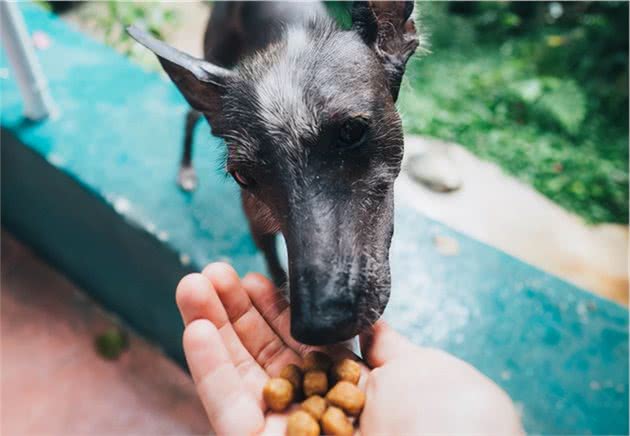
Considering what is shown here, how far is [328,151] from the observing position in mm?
1303

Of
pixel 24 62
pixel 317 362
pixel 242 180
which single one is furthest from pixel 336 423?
pixel 24 62

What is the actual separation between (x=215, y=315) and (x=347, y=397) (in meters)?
0.41

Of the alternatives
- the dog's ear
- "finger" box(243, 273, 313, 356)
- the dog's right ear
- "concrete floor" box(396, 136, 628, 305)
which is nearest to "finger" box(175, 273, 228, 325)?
"finger" box(243, 273, 313, 356)

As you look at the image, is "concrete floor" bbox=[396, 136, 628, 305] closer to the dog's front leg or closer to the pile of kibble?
the dog's front leg

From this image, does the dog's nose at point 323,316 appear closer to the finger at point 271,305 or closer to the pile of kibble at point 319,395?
the pile of kibble at point 319,395

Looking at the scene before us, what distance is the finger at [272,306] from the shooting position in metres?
1.63

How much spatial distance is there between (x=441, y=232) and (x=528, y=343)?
0.55 m

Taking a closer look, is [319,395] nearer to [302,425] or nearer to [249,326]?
[302,425]

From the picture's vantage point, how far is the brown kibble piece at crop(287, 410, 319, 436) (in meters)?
1.35

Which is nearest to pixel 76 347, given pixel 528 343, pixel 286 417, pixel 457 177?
pixel 286 417

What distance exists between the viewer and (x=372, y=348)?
1566mm

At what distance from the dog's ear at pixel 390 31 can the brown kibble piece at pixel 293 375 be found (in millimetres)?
770

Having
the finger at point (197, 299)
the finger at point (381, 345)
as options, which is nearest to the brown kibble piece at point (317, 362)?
the finger at point (381, 345)

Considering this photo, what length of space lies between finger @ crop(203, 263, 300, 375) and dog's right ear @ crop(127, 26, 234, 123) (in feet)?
1.56
